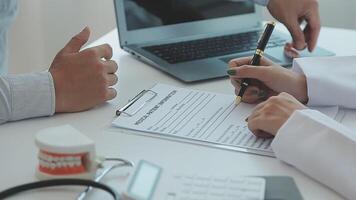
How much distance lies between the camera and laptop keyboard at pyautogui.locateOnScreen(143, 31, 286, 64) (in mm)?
1217

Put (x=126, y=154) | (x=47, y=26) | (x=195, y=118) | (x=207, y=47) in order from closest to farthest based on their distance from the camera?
(x=126, y=154) < (x=195, y=118) < (x=207, y=47) < (x=47, y=26)

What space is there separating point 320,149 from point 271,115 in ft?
0.38

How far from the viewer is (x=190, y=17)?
1.34 metres

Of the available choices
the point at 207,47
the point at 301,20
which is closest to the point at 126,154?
the point at 207,47

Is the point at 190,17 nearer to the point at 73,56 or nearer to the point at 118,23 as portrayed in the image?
the point at 118,23

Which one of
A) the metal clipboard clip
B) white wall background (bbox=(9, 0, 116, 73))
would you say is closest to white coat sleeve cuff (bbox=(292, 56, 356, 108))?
the metal clipboard clip

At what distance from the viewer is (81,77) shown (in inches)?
38.9

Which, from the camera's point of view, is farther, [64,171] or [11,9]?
[11,9]

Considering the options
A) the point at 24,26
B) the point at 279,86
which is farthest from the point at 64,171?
the point at 24,26

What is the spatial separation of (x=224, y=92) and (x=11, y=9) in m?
0.50

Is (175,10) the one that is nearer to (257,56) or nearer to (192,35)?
(192,35)

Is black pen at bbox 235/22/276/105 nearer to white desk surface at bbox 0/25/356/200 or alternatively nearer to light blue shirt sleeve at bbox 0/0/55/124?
white desk surface at bbox 0/25/356/200

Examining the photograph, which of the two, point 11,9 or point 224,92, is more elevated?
point 11,9

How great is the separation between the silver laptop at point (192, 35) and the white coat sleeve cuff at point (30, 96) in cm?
28
